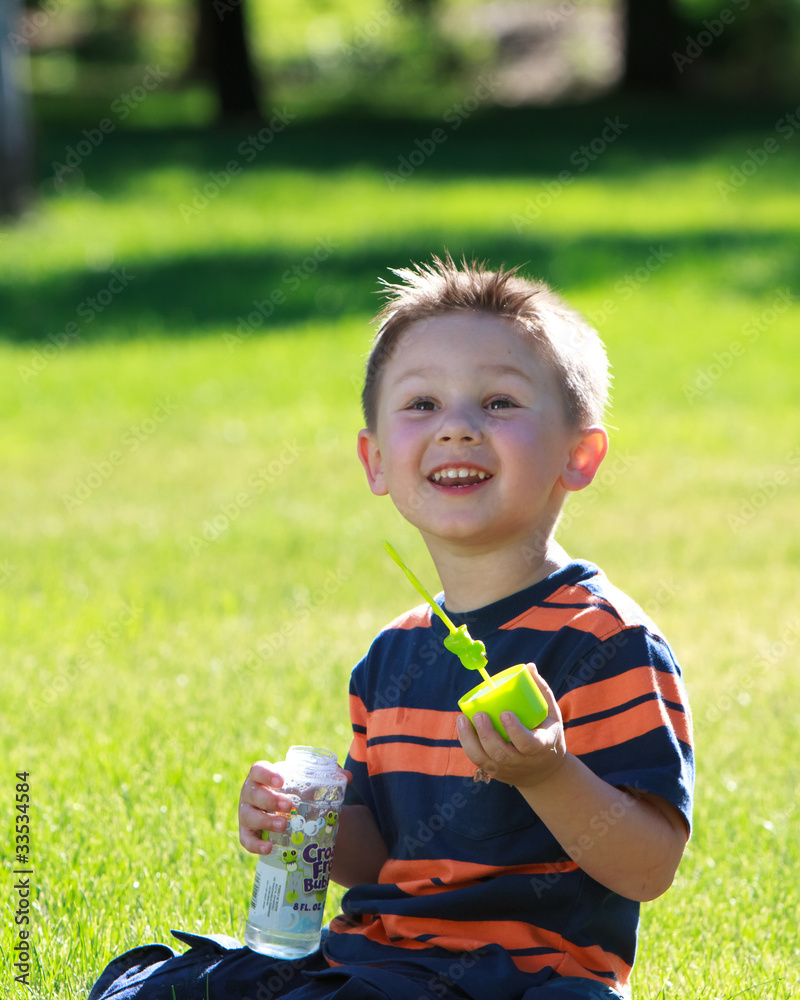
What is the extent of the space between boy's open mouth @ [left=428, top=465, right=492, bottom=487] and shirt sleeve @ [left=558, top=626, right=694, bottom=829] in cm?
36

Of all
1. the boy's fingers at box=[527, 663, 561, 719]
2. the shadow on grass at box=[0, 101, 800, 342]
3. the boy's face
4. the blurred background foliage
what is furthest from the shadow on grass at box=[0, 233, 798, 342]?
the blurred background foliage

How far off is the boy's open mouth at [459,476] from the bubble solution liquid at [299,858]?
530mm

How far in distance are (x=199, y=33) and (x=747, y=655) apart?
93.2 ft

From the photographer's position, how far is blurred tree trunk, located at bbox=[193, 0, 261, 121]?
23.5 m

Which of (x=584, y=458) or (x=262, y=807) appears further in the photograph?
(x=584, y=458)

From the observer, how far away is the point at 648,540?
6.66m

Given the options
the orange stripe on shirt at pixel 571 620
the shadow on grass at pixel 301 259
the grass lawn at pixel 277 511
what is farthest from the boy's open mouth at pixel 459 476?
the shadow on grass at pixel 301 259

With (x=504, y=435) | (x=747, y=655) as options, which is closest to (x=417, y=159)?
(x=747, y=655)

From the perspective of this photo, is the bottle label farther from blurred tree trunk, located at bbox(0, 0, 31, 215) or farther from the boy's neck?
blurred tree trunk, located at bbox(0, 0, 31, 215)

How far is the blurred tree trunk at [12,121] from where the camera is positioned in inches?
509

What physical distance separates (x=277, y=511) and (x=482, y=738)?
204 inches

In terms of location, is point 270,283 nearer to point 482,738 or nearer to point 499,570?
point 499,570

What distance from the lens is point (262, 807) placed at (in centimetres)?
241

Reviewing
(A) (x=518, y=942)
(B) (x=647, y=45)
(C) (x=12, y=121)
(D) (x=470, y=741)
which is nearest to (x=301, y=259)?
(C) (x=12, y=121)
